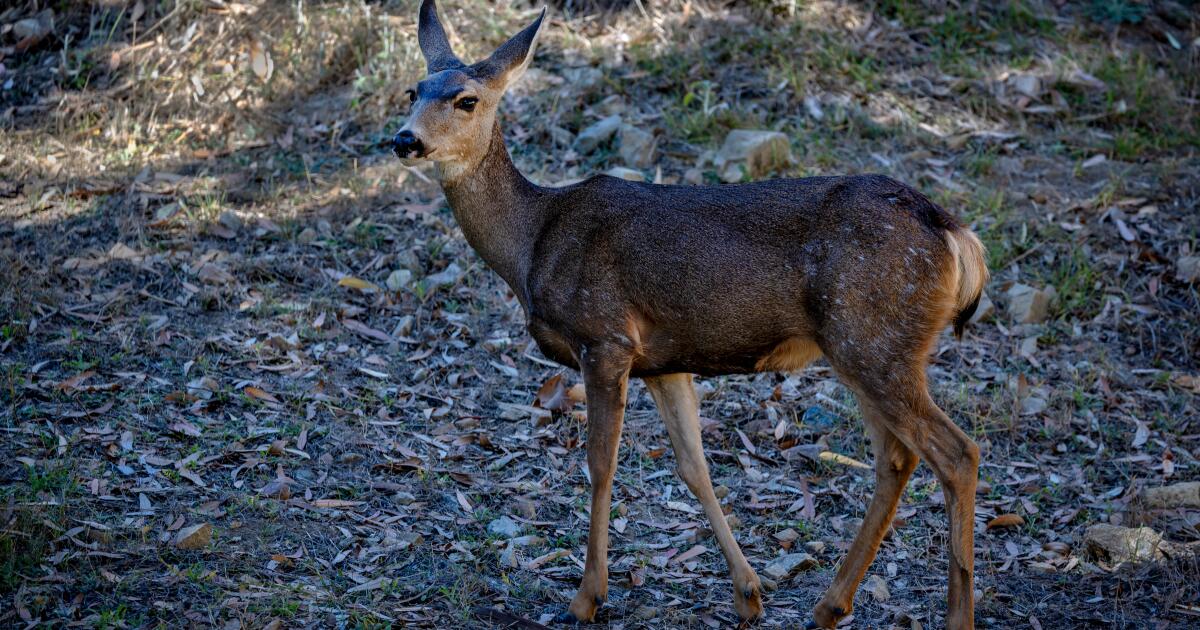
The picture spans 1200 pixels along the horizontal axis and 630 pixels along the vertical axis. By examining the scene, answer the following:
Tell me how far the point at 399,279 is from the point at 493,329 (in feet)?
2.65

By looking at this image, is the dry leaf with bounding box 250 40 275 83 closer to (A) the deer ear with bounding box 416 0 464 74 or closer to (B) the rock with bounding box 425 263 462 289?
(B) the rock with bounding box 425 263 462 289

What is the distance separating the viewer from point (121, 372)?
6.82 meters

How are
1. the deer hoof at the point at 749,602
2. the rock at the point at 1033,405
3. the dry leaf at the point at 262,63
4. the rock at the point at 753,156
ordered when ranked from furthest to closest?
the dry leaf at the point at 262,63 < the rock at the point at 753,156 < the rock at the point at 1033,405 < the deer hoof at the point at 749,602

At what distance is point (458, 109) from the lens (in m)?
5.55

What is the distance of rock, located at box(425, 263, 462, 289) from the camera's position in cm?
807

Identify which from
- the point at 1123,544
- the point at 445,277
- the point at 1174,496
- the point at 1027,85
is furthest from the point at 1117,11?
the point at 445,277

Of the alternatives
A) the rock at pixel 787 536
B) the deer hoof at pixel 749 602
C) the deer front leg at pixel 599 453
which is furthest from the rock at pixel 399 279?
the deer hoof at pixel 749 602

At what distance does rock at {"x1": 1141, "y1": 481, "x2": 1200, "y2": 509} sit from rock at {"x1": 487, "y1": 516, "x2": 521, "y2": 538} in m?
3.39

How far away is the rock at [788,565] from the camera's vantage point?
5695mm

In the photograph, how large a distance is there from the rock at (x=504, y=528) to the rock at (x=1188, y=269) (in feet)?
16.9

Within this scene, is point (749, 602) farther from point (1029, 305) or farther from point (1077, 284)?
point (1077, 284)

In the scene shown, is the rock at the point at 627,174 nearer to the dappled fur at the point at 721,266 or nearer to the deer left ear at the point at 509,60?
the deer left ear at the point at 509,60

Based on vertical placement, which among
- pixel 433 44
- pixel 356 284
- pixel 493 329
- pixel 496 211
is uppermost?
pixel 433 44

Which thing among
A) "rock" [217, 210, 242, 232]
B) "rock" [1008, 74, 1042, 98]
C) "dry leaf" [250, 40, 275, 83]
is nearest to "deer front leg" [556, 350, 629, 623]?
"rock" [217, 210, 242, 232]
